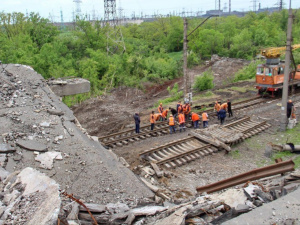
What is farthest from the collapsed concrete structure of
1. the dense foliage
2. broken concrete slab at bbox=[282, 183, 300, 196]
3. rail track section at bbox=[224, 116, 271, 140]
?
the dense foliage

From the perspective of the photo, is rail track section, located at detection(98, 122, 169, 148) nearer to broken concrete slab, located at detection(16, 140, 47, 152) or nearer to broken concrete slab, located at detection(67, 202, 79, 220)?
broken concrete slab, located at detection(16, 140, 47, 152)

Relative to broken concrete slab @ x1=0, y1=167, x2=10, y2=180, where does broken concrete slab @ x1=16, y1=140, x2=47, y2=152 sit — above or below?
above

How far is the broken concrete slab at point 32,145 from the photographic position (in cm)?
795

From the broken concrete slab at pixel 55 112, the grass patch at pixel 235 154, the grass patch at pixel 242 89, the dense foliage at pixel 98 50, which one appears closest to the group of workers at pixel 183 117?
the grass patch at pixel 235 154

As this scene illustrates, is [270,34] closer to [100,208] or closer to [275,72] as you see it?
[275,72]

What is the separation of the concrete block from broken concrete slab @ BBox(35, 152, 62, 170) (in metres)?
7.21

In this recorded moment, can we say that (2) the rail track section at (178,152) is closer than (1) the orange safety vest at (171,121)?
Yes

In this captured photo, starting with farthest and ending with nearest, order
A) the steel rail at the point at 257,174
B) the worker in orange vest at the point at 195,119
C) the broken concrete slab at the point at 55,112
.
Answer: the worker in orange vest at the point at 195,119 → the broken concrete slab at the point at 55,112 → the steel rail at the point at 257,174

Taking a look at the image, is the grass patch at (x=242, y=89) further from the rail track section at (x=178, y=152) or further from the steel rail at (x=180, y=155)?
the steel rail at (x=180, y=155)

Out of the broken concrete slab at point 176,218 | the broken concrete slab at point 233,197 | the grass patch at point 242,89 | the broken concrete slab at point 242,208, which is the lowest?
the grass patch at point 242,89

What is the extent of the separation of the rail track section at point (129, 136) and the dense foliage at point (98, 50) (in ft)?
31.4

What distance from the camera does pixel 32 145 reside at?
8078 millimetres

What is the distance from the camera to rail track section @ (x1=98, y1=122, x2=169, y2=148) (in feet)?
44.5

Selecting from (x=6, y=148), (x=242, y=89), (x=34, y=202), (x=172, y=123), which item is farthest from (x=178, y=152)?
(x=242, y=89)
